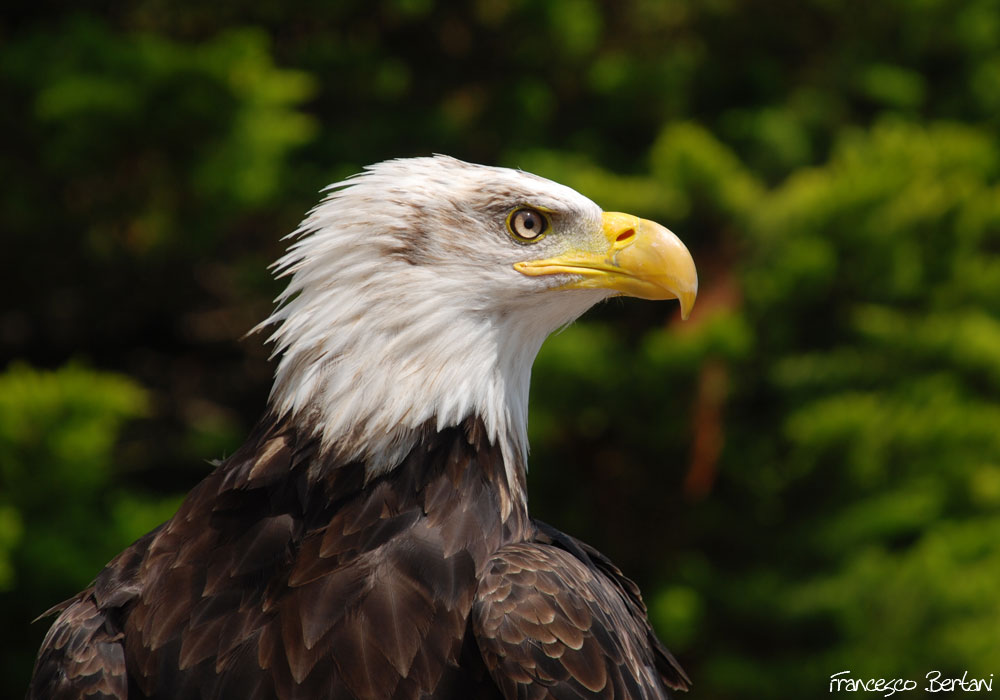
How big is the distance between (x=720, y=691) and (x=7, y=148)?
506 cm

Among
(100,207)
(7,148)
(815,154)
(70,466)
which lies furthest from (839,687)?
(7,148)

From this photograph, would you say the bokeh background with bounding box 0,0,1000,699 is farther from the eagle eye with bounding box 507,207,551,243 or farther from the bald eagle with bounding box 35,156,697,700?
the eagle eye with bounding box 507,207,551,243

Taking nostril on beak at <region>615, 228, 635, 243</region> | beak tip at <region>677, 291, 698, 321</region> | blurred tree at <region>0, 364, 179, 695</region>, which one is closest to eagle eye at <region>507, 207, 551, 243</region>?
nostril on beak at <region>615, 228, 635, 243</region>

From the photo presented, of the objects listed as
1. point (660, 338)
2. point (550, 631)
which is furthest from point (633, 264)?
point (660, 338)

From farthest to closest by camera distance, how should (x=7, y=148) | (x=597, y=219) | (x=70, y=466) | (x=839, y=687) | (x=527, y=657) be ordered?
(x=839, y=687)
(x=7, y=148)
(x=70, y=466)
(x=597, y=219)
(x=527, y=657)

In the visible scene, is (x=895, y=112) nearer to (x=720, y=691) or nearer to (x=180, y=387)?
(x=720, y=691)

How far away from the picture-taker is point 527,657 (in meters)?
2.32

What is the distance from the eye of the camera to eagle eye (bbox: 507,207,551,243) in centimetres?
272

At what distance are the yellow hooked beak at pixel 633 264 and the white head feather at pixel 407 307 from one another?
0.24 feet
